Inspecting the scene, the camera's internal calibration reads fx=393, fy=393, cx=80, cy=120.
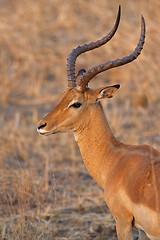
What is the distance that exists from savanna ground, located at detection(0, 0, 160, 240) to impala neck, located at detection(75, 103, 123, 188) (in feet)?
1.67

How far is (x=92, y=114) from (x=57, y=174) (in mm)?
2990

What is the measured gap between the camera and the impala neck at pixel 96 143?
13.6 feet

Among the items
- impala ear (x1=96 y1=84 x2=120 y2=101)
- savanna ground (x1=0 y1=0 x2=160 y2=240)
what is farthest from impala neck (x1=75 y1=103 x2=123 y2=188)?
savanna ground (x1=0 y1=0 x2=160 y2=240)

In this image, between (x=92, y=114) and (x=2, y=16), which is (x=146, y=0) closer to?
(x=2, y=16)

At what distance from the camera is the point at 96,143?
4.21 metres

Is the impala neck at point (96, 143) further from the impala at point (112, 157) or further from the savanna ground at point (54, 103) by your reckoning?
the savanna ground at point (54, 103)

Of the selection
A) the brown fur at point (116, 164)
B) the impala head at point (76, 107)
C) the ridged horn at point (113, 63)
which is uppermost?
the ridged horn at point (113, 63)

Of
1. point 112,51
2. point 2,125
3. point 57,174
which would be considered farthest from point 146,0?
point 57,174

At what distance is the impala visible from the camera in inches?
137

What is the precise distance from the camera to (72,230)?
16.9ft

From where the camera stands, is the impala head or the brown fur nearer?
the brown fur

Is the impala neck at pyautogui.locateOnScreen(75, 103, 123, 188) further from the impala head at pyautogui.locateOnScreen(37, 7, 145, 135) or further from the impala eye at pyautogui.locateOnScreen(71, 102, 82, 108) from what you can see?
the impala eye at pyautogui.locateOnScreen(71, 102, 82, 108)

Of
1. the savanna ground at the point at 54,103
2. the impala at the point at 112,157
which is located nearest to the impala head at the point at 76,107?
the impala at the point at 112,157

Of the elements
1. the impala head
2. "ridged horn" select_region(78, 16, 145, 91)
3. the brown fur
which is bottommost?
the brown fur
